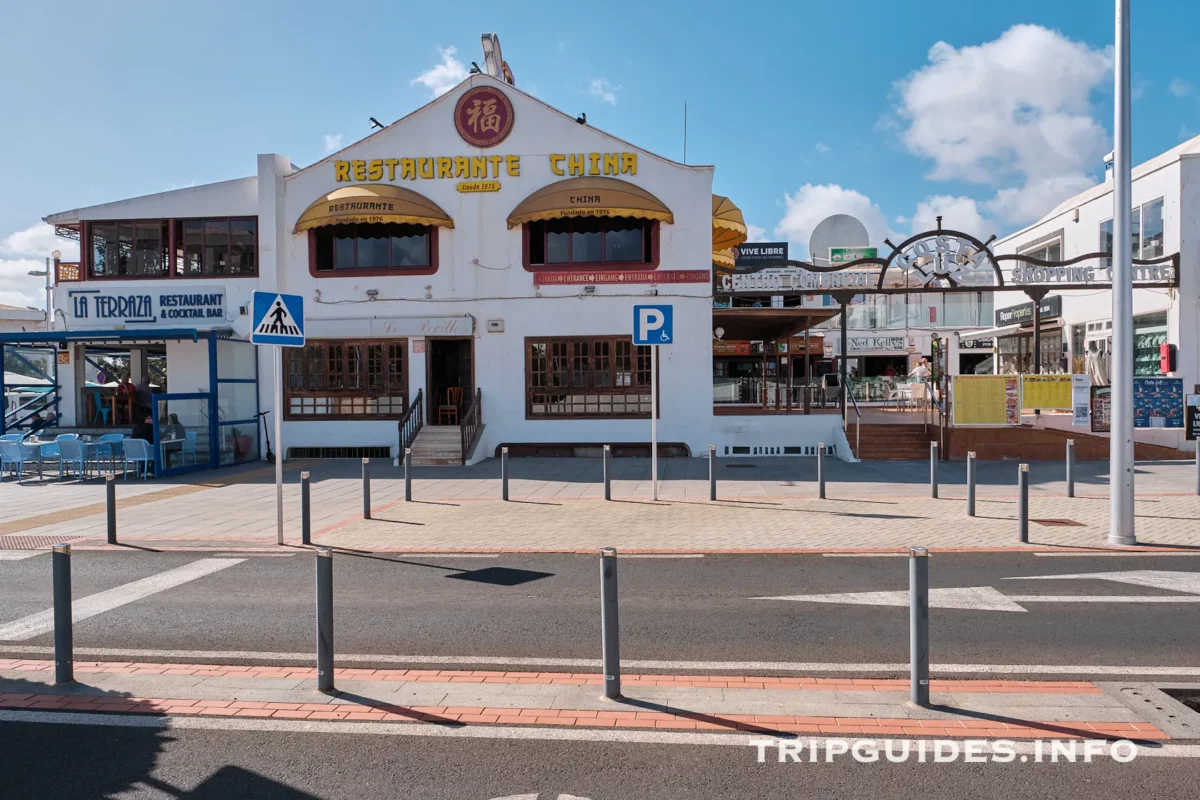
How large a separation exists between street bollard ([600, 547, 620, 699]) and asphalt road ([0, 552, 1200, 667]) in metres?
0.90

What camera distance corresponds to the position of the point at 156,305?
22.0 m

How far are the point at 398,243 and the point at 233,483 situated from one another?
26.7ft

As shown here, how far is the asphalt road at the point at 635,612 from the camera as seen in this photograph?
19.6 ft

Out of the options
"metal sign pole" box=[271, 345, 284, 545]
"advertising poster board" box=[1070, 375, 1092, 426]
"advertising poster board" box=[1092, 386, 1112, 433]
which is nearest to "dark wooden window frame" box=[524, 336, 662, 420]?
"advertising poster board" box=[1070, 375, 1092, 426]

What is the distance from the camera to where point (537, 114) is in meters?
20.8

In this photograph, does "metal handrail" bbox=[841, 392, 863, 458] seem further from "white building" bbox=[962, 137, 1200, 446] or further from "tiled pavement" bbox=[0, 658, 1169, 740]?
"tiled pavement" bbox=[0, 658, 1169, 740]

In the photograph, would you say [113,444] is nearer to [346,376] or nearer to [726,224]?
[346,376]

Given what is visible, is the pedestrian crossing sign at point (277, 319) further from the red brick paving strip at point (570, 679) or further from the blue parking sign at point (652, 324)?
the blue parking sign at point (652, 324)

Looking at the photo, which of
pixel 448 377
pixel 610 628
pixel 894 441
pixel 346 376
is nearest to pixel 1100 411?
pixel 894 441

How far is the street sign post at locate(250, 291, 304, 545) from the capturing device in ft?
31.2

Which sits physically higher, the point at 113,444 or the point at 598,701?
the point at 113,444

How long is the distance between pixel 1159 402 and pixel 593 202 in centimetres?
1437

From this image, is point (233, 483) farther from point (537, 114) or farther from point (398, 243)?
point (537, 114)

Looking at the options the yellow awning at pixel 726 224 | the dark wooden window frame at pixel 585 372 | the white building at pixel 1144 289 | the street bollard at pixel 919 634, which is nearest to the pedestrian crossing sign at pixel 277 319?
the street bollard at pixel 919 634
